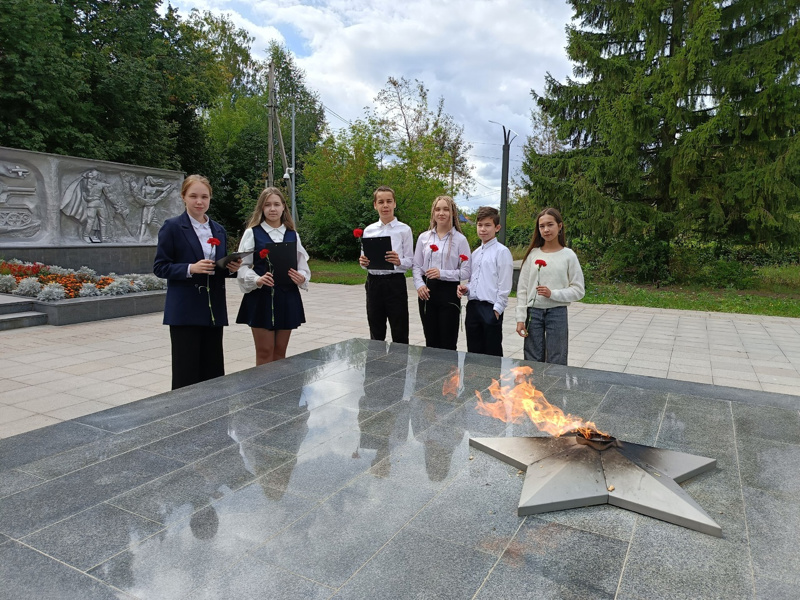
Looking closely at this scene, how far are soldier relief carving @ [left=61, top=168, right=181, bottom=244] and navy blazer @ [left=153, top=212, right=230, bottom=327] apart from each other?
32.5 feet

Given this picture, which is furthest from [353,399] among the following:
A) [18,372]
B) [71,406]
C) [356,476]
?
[18,372]

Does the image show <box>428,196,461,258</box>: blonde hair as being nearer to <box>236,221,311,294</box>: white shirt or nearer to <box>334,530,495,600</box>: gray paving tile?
<box>236,221,311,294</box>: white shirt

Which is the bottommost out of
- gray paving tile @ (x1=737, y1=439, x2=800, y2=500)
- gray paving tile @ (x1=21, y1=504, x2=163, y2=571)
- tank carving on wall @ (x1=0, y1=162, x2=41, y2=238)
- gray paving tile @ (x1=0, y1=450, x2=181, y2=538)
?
gray paving tile @ (x1=737, y1=439, x2=800, y2=500)

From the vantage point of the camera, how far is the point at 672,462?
7.35 feet

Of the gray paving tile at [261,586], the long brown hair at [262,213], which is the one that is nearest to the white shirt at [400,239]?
Result: the long brown hair at [262,213]

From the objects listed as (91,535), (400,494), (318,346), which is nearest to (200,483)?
(91,535)

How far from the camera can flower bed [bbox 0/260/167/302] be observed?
850cm

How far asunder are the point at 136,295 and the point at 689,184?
13.2 m

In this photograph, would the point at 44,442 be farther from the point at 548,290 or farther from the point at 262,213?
the point at 548,290

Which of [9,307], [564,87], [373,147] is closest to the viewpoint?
[9,307]

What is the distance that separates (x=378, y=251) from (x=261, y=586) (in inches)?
120

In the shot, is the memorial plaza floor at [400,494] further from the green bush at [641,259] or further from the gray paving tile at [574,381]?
the green bush at [641,259]

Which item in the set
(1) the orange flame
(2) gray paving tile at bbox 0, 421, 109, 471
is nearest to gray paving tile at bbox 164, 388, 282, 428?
(2) gray paving tile at bbox 0, 421, 109, 471

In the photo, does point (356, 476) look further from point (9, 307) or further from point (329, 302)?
point (329, 302)
